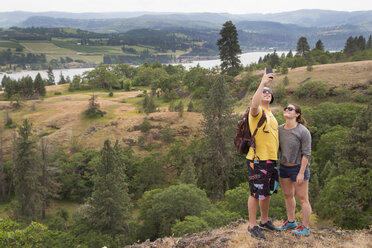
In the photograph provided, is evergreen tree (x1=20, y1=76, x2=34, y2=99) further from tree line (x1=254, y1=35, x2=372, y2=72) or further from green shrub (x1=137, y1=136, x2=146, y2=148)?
tree line (x1=254, y1=35, x2=372, y2=72)

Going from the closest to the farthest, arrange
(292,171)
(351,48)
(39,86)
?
(292,171)
(39,86)
(351,48)

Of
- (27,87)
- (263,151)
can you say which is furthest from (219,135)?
(27,87)

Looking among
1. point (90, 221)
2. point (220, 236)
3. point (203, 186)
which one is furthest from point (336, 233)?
point (203, 186)

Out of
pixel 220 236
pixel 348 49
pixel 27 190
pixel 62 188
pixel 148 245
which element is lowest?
pixel 62 188

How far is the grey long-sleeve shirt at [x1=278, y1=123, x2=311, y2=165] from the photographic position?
6562mm

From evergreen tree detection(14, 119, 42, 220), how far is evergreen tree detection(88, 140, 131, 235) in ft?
30.5

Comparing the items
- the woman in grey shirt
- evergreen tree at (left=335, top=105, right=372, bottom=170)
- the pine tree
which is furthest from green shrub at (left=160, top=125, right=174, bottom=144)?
the woman in grey shirt

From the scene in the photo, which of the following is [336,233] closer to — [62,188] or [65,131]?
[62,188]

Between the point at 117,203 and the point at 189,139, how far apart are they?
1903 cm

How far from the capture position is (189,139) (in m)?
40.2

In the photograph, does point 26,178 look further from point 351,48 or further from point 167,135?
point 351,48

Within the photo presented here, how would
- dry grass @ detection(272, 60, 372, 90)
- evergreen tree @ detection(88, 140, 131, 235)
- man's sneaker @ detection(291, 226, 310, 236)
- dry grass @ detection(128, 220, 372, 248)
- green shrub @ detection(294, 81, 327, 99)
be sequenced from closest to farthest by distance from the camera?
dry grass @ detection(128, 220, 372, 248)
man's sneaker @ detection(291, 226, 310, 236)
evergreen tree @ detection(88, 140, 131, 235)
green shrub @ detection(294, 81, 327, 99)
dry grass @ detection(272, 60, 372, 90)

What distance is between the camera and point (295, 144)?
662 centimetres

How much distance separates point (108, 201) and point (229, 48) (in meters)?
46.0
